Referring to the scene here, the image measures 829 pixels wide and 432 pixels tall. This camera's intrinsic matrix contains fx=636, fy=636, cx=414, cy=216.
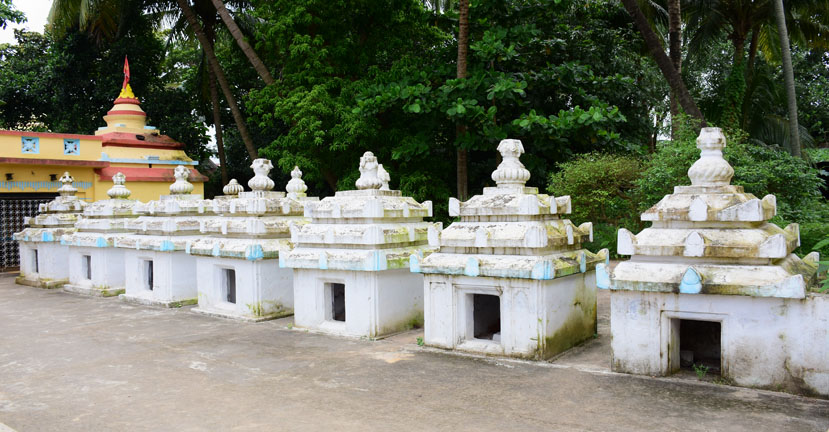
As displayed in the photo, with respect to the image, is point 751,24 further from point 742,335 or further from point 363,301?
point 363,301

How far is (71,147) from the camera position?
1986 cm

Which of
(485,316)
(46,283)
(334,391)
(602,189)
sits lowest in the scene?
(334,391)

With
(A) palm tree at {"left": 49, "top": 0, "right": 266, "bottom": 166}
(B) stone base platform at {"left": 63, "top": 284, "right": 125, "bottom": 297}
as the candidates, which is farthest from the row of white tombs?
(A) palm tree at {"left": 49, "top": 0, "right": 266, "bottom": 166}

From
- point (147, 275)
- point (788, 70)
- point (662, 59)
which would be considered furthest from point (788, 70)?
point (147, 275)

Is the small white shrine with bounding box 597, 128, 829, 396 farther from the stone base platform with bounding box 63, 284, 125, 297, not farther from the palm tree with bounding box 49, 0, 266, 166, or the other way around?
the palm tree with bounding box 49, 0, 266, 166

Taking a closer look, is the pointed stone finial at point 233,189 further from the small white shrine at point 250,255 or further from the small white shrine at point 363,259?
the small white shrine at point 363,259

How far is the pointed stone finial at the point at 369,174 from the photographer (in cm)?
970

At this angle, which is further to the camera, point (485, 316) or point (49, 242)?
point (49, 242)

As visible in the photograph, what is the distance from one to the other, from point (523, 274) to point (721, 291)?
2157 mm

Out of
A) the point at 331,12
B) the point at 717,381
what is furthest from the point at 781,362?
the point at 331,12

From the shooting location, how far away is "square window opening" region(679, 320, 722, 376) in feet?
24.3

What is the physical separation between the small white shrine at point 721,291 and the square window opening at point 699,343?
0.16 feet

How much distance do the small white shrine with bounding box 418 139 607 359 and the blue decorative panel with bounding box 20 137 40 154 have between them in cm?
1568

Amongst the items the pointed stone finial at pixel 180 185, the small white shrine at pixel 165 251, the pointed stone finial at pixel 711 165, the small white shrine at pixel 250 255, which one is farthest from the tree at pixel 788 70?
the pointed stone finial at pixel 180 185
